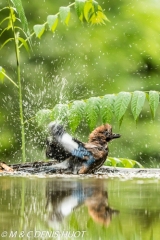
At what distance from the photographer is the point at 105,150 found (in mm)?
3082

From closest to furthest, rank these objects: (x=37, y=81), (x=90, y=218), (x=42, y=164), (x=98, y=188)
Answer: (x=90, y=218)
(x=98, y=188)
(x=42, y=164)
(x=37, y=81)

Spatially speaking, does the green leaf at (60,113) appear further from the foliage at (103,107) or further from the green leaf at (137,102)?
the green leaf at (137,102)

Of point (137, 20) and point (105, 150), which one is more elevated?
point (137, 20)

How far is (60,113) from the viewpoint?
321 cm

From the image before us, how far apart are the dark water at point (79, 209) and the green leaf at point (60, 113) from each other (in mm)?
627

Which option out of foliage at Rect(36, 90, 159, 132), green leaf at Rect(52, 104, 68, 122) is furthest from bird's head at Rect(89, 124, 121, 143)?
green leaf at Rect(52, 104, 68, 122)

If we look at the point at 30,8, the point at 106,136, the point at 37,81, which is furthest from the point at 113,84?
the point at 106,136

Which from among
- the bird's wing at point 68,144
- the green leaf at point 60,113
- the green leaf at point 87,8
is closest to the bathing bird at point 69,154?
the bird's wing at point 68,144

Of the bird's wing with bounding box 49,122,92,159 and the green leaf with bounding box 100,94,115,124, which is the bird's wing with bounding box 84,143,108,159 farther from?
the green leaf with bounding box 100,94,115,124

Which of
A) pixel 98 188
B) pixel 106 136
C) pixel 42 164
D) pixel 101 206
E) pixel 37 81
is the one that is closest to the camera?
pixel 101 206

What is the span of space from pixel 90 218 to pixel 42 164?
58.1 inches

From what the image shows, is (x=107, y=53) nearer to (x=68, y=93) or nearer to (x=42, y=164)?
(x=68, y=93)

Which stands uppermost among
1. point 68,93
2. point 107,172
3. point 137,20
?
point 137,20

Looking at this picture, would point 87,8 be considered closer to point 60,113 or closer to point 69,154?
point 60,113
